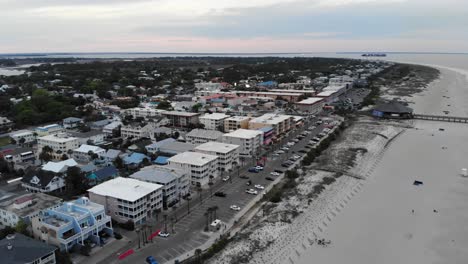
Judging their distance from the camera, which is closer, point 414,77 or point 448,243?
point 448,243

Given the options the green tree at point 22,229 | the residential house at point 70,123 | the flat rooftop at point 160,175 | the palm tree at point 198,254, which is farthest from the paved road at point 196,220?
the residential house at point 70,123

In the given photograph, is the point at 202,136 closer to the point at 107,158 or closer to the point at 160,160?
the point at 160,160

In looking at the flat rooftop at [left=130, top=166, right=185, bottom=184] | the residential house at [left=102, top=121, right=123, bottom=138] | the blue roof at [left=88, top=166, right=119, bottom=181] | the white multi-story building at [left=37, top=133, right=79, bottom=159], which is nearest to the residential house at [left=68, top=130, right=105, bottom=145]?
the white multi-story building at [left=37, top=133, right=79, bottom=159]

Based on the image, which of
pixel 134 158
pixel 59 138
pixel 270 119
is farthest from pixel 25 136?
pixel 270 119

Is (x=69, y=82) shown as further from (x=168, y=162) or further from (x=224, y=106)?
(x=168, y=162)

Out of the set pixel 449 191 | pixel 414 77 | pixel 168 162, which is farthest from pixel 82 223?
pixel 414 77
